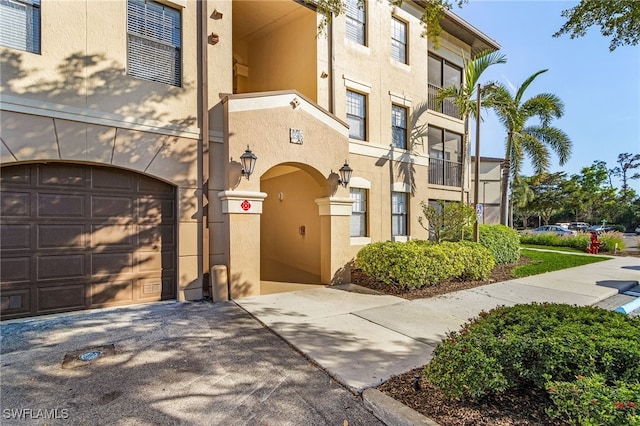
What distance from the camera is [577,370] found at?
2764 millimetres

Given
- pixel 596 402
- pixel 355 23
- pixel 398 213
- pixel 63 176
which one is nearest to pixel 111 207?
pixel 63 176

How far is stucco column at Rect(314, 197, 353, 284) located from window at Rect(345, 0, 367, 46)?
5690 mm

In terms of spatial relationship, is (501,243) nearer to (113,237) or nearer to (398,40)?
(398,40)

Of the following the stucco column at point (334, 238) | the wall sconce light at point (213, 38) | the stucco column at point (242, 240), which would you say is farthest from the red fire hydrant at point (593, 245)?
the wall sconce light at point (213, 38)

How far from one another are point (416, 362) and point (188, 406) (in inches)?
104

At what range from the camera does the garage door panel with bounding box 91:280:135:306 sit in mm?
6230

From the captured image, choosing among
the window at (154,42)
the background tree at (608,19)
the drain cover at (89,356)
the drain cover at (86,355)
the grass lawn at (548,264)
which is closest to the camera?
the drain cover at (86,355)

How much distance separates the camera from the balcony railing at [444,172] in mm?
13609

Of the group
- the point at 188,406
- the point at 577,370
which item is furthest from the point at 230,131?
the point at 577,370

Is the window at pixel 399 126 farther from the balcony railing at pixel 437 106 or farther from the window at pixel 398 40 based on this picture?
the balcony railing at pixel 437 106

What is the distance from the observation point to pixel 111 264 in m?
6.37

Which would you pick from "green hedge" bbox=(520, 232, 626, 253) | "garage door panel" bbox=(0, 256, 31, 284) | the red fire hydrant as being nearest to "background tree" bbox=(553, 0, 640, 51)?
"garage door panel" bbox=(0, 256, 31, 284)

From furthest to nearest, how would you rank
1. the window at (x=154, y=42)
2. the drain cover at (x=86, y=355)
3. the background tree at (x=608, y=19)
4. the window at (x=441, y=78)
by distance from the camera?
the window at (x=441, y=78)
the window at (x=154, y=42)
the background tree at (x=608, y=19)
the drain cover at (x=86, y=355)

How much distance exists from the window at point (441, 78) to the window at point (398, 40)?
2124 millimetres
